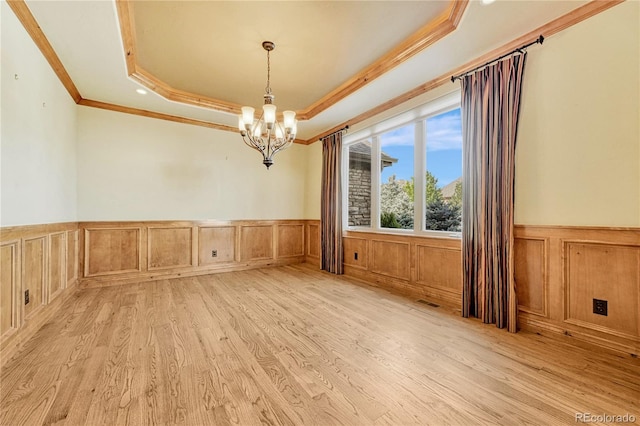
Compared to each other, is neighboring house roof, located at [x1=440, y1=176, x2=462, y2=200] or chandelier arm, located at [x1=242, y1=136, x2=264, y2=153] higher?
chandelier arm, located at [x1=242, y1=136, x2=264, y2=153]

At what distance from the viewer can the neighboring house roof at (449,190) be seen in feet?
10.8

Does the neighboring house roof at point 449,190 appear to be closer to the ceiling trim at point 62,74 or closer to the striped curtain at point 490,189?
the striped curtain at point 490,189

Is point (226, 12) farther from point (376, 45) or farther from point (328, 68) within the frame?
point (376, 45)

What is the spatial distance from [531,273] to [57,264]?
5.00 meters

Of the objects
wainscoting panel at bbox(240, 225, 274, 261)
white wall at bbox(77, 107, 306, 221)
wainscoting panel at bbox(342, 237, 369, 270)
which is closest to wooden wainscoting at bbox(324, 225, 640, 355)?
wainscoting panel at bbox(342, 237, 369, 270)

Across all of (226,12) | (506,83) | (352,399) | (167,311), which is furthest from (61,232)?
(506,83)

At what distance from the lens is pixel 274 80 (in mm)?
3611

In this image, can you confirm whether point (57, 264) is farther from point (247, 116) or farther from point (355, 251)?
point (355, 251)

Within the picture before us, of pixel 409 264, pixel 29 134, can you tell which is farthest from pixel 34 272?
pixel 409 264

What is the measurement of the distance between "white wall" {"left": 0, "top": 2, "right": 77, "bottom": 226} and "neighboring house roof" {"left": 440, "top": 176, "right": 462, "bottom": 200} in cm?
416

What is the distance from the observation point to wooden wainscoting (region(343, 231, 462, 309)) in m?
3.20

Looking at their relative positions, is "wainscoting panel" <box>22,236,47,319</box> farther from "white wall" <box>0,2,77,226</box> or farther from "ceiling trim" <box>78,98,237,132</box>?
"ceiling trim" <box>78,98,237,132</box>

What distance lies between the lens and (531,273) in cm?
250

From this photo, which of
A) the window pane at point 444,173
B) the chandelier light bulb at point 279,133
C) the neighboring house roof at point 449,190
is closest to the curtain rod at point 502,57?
the window pane at point 444,173
